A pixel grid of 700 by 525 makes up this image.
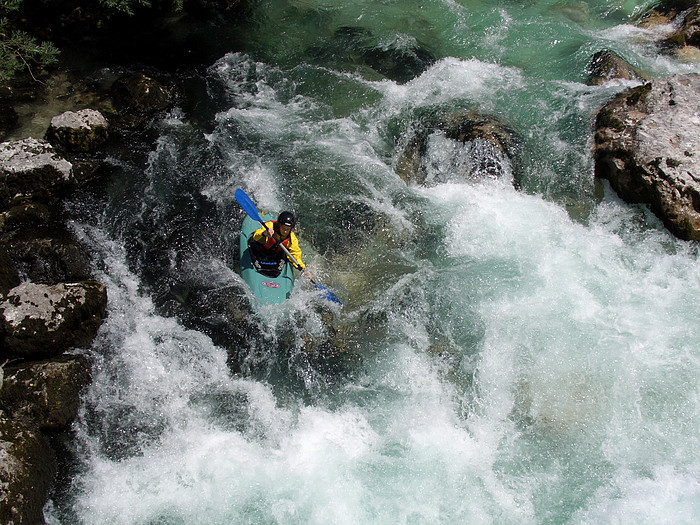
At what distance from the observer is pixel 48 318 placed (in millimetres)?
4707

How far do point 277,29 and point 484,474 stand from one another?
27.2 ft

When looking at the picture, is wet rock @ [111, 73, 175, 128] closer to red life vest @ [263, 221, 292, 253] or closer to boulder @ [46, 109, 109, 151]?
boulder @ [46, 109, 109, 151]

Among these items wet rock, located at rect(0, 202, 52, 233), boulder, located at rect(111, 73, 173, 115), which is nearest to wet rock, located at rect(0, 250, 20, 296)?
wet rock, located at rect(0, 202, 52, 233)

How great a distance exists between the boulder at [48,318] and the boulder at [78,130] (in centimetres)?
255

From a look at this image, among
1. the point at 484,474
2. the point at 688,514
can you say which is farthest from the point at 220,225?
the point at 688,514

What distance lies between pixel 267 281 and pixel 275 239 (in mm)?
495

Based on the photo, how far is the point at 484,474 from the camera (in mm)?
4395

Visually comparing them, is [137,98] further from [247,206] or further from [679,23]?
[679,23]

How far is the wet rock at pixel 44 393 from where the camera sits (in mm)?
4285

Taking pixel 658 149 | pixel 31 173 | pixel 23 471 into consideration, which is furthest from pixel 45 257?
pixel 658 149

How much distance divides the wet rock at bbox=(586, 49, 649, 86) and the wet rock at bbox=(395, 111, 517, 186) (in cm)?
217

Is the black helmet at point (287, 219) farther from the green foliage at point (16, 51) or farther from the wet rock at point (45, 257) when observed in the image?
the green foliage at point (16, 51)

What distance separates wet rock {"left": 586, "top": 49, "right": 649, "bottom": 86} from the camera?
25.6ft

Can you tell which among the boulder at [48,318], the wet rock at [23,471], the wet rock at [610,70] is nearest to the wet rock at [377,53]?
the wet rock at [610,70]
